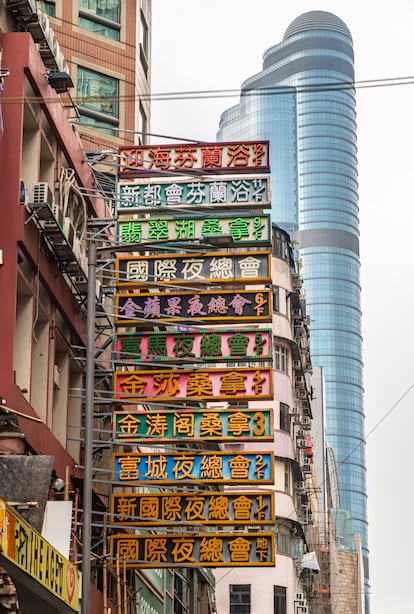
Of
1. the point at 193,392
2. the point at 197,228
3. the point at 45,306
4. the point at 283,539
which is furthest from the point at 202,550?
the point at 283,539

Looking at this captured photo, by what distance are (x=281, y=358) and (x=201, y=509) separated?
36.7 m

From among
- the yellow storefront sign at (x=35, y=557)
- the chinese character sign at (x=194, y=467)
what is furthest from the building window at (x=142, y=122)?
the yellow storefront sign at (x=35, y=557)

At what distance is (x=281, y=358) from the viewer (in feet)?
207

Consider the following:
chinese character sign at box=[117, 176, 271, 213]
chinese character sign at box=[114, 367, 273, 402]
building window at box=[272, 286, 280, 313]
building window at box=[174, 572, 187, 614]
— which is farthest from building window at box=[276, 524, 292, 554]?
chinese character sign at box=[114, 367, 273, 402]

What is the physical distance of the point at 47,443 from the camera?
24.8 m

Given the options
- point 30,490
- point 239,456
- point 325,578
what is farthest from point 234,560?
point 325,578

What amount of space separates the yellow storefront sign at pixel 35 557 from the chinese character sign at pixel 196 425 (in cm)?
814

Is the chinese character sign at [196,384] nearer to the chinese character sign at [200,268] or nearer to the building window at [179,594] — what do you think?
the chinese character sign at [200,268]

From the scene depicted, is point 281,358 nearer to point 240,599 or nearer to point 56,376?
point 240,599

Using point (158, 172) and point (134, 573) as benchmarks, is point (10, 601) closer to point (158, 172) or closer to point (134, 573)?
point (158, 172)

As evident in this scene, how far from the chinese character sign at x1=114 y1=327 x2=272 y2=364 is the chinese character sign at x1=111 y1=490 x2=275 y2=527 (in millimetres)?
2714

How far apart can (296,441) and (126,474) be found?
40011 millimetres

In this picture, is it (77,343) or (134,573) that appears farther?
(134,573)

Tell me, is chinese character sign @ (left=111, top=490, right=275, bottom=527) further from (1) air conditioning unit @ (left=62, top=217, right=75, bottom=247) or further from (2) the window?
(2) the window
